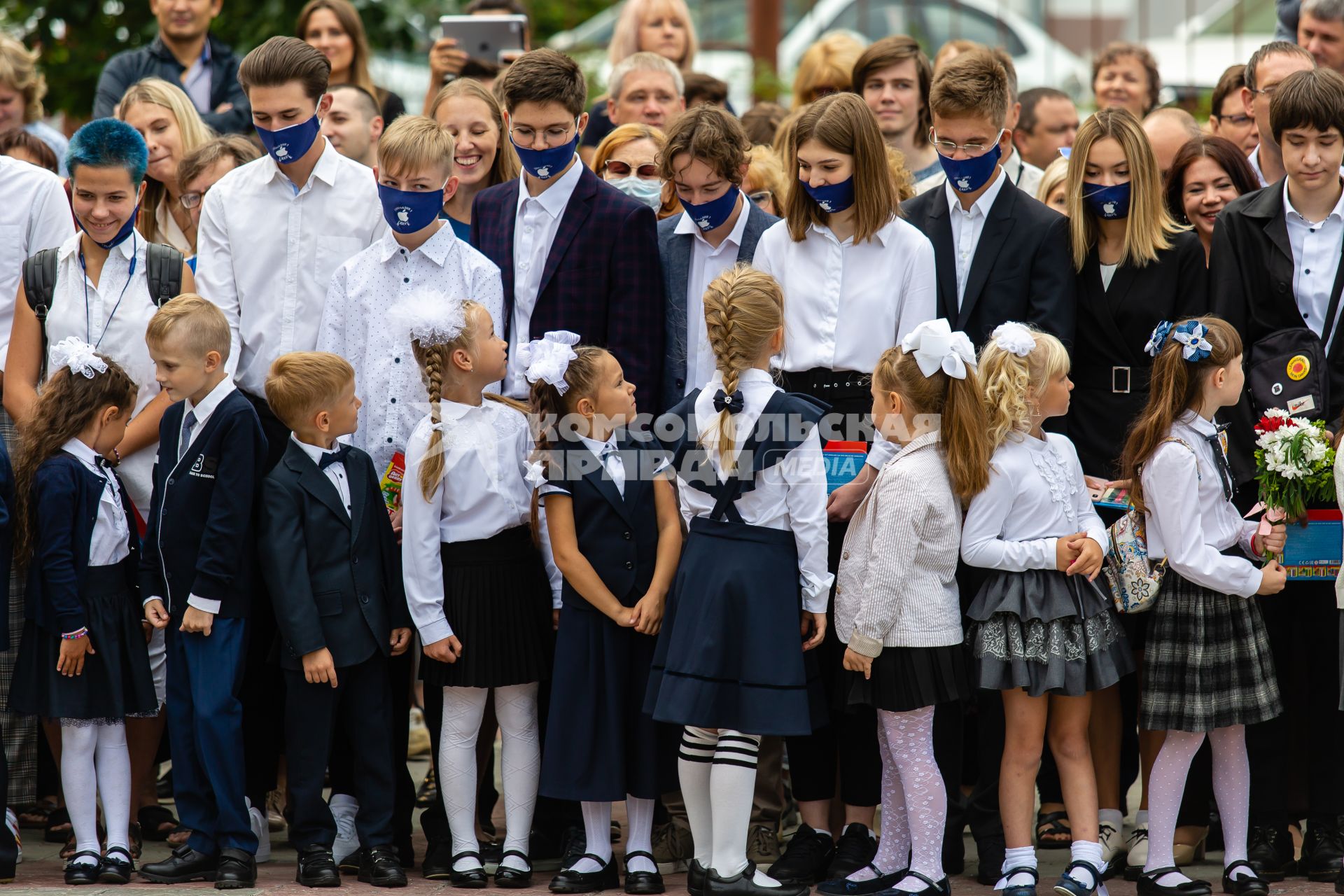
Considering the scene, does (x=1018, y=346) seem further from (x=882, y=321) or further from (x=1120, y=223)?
(x=1120, y=223)

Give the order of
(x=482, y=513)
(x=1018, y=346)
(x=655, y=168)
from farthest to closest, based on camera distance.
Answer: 1. (x=655, y=168)
2. (x=482, y=513)
3. (x=1018, y=346)

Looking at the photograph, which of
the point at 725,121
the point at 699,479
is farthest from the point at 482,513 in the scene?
the point at 725,121

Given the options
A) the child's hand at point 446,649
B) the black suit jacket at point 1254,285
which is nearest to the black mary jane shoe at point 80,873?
the child's hand at point 446,649

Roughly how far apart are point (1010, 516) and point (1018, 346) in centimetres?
54

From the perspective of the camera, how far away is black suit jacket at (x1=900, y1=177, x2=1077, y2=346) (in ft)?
17.1

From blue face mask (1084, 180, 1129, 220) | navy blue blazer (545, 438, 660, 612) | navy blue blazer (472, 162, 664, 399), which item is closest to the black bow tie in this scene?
navy blue blazer (545, 438, 660, 612)

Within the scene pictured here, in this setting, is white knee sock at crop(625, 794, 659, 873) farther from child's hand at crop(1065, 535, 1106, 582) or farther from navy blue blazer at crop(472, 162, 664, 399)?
child's hand at crop(1065, 535, 1106, 582)

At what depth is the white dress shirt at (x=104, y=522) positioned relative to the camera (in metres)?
5.16

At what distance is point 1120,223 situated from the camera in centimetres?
532

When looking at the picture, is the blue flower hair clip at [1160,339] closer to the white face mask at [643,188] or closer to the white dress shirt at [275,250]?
the white face mask at [643,188]

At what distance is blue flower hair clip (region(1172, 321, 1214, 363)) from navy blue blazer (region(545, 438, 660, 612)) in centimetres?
173

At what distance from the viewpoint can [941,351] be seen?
15.5 feet

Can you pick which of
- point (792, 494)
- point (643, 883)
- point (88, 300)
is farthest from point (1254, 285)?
point (88, 300)

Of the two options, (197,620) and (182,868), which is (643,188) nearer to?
(197,620)
